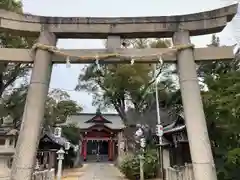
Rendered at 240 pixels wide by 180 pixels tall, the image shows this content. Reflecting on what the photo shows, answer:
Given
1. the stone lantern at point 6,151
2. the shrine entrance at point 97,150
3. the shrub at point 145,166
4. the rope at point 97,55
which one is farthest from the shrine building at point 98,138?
the rope at point 97,55

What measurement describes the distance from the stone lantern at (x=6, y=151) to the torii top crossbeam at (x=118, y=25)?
393 cm

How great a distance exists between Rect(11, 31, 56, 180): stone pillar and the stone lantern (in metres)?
3.37

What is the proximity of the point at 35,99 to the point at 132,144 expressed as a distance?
17.7m

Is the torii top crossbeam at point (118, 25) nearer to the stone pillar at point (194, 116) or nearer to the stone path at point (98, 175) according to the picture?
the stone pillar at point (194, 116)

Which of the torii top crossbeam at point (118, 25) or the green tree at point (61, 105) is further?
the green tree at point (61, 105)

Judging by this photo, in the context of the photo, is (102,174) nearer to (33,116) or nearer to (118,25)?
(33,116)

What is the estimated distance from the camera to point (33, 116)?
199 inches

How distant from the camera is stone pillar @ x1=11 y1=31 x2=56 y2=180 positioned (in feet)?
15.6

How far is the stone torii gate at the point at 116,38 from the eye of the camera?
17.0 feet

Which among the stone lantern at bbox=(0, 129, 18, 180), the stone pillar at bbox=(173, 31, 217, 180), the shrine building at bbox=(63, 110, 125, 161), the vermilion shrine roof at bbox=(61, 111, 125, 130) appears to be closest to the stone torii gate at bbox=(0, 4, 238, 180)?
the stone pillar at bbox=(173, 31, 217, 180)

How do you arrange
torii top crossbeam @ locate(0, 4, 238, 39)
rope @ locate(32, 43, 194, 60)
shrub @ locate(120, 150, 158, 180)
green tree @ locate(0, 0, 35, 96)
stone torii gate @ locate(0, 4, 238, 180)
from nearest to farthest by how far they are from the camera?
stone torii gate @ locate(0, 4, 238, 180) → rope @ locate(32, 43, 194, 60) → torii top crossbeam @ locate(0, 4, 238, 39) → green tree @ locate(0, 0, 35, 96) → shrub @ locate(120, 150, 158, 180)

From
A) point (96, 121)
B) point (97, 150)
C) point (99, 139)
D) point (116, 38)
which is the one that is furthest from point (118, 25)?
point (97, 150)

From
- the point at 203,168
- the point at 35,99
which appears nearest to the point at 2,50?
the point at 35,99

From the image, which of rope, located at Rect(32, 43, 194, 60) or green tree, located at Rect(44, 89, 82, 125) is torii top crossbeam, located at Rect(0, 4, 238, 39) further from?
green tree, located at Rect(44, 89, 82, 125)
